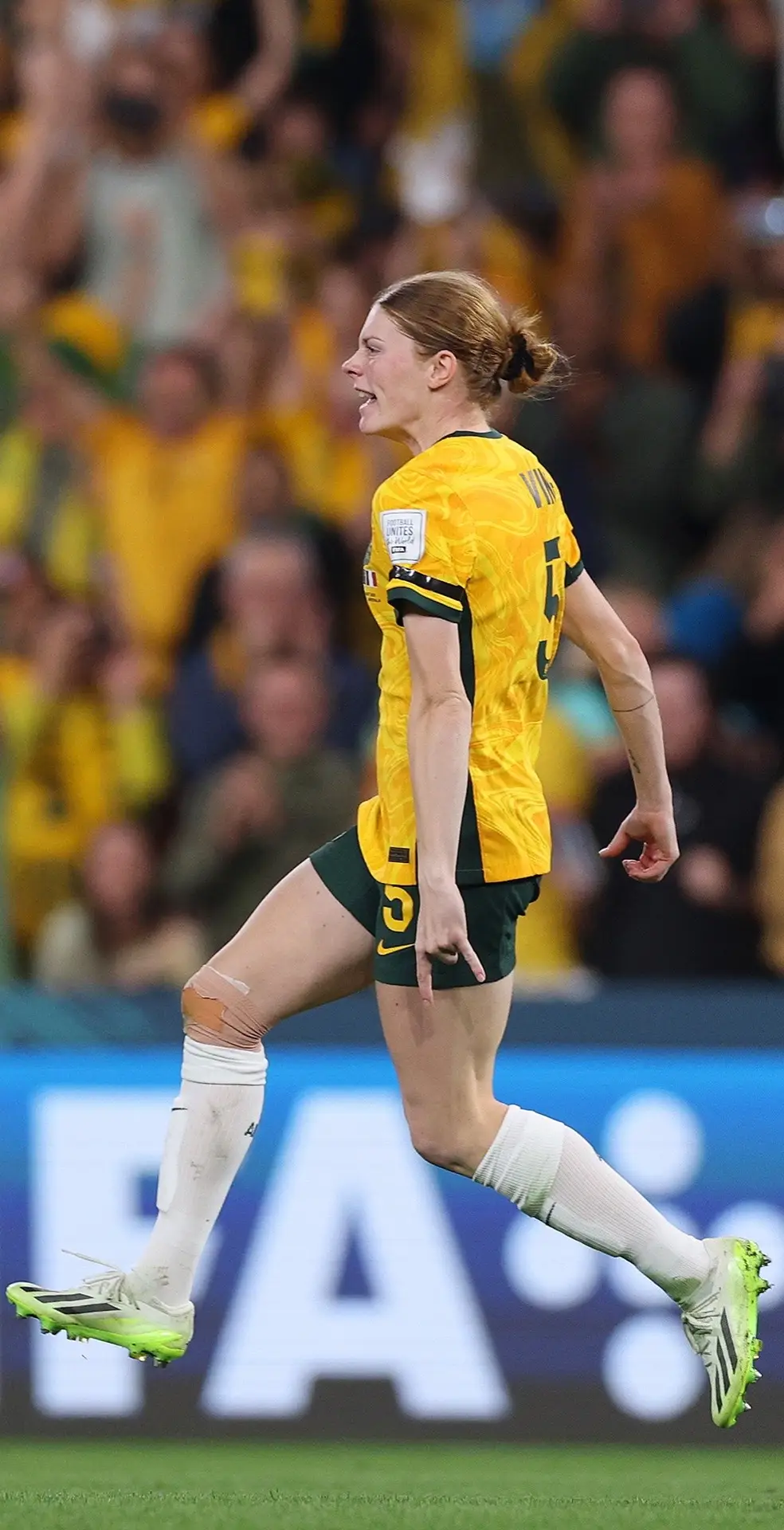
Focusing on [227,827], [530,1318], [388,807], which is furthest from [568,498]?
[388,807]

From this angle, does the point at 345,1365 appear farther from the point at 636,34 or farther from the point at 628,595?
the point at 636,34

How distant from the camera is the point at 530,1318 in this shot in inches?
235

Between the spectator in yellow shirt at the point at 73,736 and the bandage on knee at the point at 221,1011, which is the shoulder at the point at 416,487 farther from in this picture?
the spectator in yellow shirt at the point at 73,736

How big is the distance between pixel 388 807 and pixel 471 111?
574 centimetres

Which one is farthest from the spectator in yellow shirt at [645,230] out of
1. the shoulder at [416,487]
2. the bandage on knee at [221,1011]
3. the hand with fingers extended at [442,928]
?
the hand with fingers extended at [442,928]

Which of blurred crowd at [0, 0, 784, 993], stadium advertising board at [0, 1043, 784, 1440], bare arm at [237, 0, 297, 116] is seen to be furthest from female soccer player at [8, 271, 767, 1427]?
bare arm at [237, 0, 297, 116]

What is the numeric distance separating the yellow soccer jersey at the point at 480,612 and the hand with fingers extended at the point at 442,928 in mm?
209

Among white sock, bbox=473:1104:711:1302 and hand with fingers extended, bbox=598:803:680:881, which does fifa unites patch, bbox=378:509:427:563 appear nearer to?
hand with fingers extended, bbox=598:803:680:881

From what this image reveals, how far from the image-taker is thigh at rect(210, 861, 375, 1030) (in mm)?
4172

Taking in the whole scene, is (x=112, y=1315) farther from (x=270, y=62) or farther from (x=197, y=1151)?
(x=270, y=62)

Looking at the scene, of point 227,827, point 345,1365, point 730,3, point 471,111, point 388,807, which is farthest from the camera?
point 471,111

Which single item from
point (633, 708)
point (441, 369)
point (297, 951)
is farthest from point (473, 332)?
point (297, 951)

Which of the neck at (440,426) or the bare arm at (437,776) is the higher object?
the neck at (440,426)

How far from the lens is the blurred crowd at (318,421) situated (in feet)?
22.3
